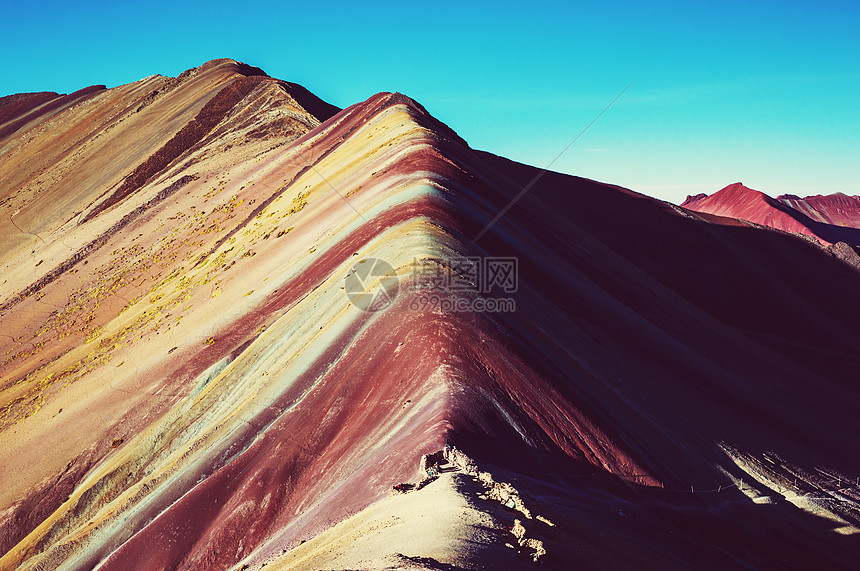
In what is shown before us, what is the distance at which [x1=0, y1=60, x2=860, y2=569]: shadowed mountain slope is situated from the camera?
8.89 m

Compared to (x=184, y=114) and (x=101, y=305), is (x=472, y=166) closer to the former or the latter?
(x=101, y=305)

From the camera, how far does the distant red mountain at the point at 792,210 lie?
81.5 metres

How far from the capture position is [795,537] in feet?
38.4

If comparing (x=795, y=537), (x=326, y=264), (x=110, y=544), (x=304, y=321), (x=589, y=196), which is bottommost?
(x=110, y=544)

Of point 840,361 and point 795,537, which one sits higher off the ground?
point 840,361

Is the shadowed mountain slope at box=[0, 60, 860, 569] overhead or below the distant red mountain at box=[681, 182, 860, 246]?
below

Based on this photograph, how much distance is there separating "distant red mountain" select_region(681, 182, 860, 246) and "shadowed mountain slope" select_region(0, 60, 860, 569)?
5218cm

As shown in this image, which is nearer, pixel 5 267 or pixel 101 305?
pixel 101 305

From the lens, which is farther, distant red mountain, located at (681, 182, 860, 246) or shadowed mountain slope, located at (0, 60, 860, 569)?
distant red mountain, located at (681, 182, 860, 246)

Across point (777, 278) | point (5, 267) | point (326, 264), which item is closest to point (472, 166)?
point (326, 264)

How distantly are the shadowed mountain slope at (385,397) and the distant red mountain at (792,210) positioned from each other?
2054 inches

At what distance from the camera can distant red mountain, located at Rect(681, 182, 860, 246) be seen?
81.5 meters

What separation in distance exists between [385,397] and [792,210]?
97.8m

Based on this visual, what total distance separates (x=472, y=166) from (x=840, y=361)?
830 inches
